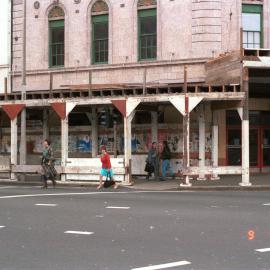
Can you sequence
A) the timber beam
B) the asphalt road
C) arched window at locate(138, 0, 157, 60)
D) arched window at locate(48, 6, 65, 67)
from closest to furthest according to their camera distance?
the asphalt road < the timber beam < arched window at locate(138, 0, 157, 60) < arched window at locate(48, 6, 65, 67)

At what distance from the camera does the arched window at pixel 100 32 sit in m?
27.3

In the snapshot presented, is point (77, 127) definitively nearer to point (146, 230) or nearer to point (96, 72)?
point (96, 72)

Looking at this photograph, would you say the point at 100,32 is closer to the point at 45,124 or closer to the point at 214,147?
the point at 45,124

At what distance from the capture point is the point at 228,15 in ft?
81.7

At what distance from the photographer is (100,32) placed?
2747cm

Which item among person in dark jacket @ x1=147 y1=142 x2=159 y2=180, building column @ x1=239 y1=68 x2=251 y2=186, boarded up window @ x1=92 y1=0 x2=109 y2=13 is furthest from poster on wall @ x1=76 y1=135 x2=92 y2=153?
building column @ x1=239 y1=68 x2=251 y2=186

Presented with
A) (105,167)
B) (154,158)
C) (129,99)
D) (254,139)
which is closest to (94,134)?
(154,158)

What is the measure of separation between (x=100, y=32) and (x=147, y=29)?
2.54m

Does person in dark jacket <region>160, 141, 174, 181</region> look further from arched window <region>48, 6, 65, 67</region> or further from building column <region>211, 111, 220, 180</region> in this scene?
arched window <region>48, 6, 65, 67</region>

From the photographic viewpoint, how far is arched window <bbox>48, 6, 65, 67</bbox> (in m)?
28.3

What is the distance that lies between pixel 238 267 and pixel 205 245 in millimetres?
1470

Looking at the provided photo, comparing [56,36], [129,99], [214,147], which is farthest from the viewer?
[56,36]

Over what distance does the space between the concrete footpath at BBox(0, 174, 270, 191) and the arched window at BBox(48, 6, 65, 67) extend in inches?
271

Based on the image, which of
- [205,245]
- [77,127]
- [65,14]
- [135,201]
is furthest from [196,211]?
[65,14]
